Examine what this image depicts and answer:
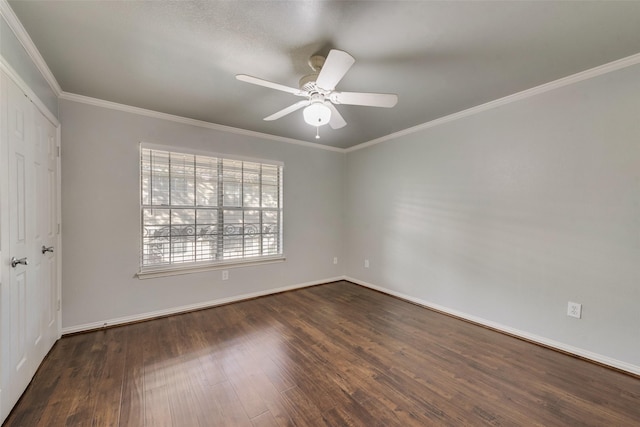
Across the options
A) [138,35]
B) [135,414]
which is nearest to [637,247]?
[135,414]

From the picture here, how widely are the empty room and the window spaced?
→ 29mm

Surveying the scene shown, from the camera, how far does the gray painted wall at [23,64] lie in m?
1.50

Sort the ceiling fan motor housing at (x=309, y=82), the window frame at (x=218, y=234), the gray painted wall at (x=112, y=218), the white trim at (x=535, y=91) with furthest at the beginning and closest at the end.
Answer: the window frame at (x=218, y=234) < the gray painted wall at (x=112, y=218) < the white trim at (x=535, y=91) < the ceiling fan motor housing at (x=309, y=82)

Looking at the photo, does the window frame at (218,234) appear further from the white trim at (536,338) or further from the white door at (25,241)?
the white trim at (536,338)

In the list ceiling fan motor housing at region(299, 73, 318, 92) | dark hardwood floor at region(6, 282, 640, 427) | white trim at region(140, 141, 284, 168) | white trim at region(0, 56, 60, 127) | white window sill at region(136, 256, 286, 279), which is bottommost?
dark hardwood floor at region(6, 282, 640, 427)

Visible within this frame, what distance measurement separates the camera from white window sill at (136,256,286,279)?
9.64ft

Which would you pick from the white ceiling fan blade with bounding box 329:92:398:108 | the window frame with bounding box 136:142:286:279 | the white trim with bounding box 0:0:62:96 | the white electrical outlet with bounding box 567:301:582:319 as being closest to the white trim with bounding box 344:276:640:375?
the white electrical outlet with bounding box 567:301:582:319

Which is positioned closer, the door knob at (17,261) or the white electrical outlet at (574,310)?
the door knob at (17,261)

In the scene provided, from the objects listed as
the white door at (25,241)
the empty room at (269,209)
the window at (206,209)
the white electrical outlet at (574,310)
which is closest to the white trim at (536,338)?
the empty room at (269,209)

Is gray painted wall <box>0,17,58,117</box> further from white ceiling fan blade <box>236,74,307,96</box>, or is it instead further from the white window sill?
the white window sill

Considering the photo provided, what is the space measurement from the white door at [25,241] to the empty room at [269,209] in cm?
2

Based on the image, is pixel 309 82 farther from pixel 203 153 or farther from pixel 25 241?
pixel 25 241

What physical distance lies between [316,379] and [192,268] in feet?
7.03

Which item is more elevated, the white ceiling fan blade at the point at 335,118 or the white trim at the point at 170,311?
the white ceiling fan blade at the point at 335,118
